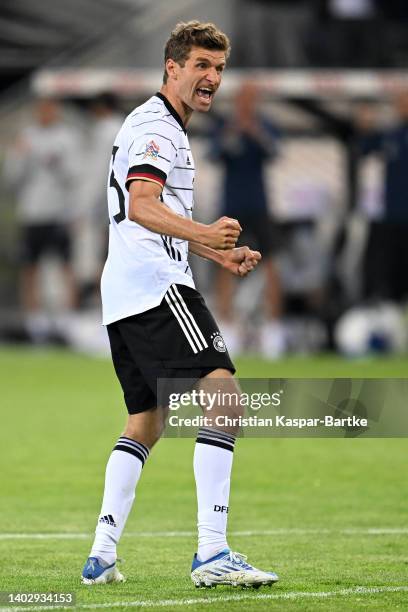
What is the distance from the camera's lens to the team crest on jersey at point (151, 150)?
673 cm

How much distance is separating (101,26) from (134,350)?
51.2 ft

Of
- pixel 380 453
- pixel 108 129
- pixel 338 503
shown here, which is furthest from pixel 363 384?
pixel 108 129

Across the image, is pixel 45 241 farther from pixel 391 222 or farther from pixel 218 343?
pixel 218 343

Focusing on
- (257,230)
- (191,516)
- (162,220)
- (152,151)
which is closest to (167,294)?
(162,220)

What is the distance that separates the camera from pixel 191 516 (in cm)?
924

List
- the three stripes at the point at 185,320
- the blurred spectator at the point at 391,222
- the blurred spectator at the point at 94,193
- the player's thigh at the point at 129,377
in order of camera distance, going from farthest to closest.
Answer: the blurred spectator at the point at 94,193, the blurred spectator at the point at 391,222, the player's thigh at the point at 129,377, the three stripes at the point at 185,320

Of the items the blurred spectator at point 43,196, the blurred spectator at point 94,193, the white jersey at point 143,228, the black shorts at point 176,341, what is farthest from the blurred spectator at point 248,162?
the black shorts at point 176,341

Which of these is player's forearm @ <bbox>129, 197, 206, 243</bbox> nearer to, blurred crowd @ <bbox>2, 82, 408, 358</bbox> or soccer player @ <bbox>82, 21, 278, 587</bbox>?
soccer player @ <bbox>82, 21, 278, 587</bbox>

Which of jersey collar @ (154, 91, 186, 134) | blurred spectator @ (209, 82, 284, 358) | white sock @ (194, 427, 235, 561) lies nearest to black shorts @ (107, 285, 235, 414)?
white sock @ (194, 427, 235, 561)

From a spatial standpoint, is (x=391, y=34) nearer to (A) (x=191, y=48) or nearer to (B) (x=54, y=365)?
(B) (x=54, y=365)

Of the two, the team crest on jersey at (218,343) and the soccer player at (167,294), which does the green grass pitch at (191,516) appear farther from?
the team crest on jersey at (218,343)

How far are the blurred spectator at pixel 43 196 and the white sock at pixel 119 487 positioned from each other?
16.5m

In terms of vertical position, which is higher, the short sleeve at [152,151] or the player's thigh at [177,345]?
the short sleeve at [152,151]

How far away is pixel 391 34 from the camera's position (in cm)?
2238
